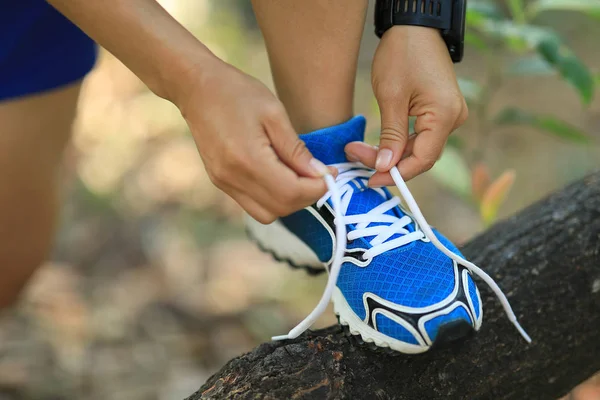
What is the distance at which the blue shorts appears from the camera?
1.05 meters

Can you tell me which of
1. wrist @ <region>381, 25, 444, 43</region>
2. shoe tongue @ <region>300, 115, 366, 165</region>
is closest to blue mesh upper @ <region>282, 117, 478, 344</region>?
shoe tongue @ <region>300, 115, 366, 165</region>

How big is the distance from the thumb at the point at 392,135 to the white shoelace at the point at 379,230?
0.6 inches

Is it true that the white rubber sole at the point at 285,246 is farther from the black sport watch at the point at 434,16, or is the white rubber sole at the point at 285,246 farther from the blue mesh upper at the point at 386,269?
the black sport watch at the point at 434,16

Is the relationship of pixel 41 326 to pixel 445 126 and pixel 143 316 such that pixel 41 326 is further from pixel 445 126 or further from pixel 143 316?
pixel 445 126

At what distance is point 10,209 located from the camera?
1.20 m

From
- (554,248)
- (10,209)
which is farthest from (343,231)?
(10,209)

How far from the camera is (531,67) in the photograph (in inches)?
44.3

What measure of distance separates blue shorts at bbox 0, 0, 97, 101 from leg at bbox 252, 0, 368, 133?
1.52ft

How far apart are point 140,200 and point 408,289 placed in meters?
1.63

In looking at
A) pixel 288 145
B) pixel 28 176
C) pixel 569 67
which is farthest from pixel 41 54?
pixel 569 67

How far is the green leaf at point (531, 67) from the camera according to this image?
1.12 meters

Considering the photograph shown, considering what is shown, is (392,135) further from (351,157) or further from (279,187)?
(279,187)

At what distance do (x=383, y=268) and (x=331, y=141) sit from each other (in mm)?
180

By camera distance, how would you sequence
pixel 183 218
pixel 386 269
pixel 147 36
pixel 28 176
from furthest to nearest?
1. pixel 183 218
2. pixel 28 176
3. pixel 386 269
4. pixel 147 36
